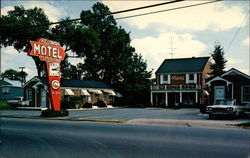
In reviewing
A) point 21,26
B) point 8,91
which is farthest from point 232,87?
point 8,91

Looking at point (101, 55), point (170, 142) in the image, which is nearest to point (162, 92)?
point (101, 55)

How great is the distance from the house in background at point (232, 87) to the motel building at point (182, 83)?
14763 millimetres

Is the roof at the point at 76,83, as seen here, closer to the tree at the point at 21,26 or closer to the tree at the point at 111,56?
the tree at the point at 111,56

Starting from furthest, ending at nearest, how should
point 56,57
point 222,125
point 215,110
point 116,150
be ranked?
1. point 56,57
2. point 215,110
3. point 222,125
4. point 116,150

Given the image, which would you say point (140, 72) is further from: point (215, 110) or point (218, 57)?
point (215, 110)

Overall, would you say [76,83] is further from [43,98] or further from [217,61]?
[217,61]

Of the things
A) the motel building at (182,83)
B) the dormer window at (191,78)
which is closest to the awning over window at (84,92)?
the motel building at (182,83)

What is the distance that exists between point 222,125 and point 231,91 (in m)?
13.4

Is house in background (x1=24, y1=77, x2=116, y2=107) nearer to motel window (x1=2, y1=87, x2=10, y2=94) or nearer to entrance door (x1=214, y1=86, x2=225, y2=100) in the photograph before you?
motel window (x1=2, y1=87, x2=10, y2=94)

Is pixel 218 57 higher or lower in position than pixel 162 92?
higher

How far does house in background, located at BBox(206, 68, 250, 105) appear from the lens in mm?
27766

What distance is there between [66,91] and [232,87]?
23898mm

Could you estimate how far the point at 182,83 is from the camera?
48.5m

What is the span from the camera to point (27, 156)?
806 centimetres
